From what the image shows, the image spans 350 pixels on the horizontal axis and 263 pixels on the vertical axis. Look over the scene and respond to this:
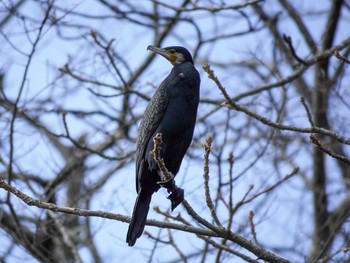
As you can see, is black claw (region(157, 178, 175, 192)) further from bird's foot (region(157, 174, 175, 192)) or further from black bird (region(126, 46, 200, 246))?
black bird (region(126, 46, 200, 246))

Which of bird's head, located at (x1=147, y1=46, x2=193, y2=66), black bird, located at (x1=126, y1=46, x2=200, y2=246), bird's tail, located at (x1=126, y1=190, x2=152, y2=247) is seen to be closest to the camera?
bird's tail, located at (x1=126, y1=190, x2=152, y2=247)

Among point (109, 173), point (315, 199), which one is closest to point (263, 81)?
point (315, 199)

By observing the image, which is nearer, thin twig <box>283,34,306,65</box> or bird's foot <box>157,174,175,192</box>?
bird's foot <box>157,174,175,192</box>

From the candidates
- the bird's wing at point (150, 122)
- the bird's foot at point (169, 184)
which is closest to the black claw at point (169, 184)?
the bird's foot at point (169, 184)

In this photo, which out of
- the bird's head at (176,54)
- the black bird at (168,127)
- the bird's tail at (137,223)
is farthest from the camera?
the bird's head at (176,54)

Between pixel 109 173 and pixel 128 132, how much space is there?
105cm

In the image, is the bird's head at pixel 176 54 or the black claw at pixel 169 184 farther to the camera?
the bird's head at pixel 176 54

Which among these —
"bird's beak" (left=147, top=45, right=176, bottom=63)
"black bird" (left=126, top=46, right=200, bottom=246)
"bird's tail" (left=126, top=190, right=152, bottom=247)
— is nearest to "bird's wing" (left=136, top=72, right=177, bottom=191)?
"black bird" (left=126, top=46, right=200, bottom=246)

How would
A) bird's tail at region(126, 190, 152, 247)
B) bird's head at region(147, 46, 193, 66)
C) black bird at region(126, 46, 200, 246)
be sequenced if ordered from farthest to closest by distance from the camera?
bird's head at region(147, 46, 193, 66) → black bird at region(126, 46, 200, 246) → bird's tail at region(126, 190, 152, 247)

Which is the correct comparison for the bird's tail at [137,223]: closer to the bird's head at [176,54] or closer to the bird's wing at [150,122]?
the bird's wing at [150,122]

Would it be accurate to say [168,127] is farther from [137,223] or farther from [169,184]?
[137,223]

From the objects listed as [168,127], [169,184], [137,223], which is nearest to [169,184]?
[169,184]

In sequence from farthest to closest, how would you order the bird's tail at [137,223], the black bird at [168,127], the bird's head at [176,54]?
the bird's head at [176,54] → the black bird at [168,127] → the bird's tail at [137,223]

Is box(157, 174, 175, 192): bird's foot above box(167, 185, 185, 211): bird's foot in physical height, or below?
above
